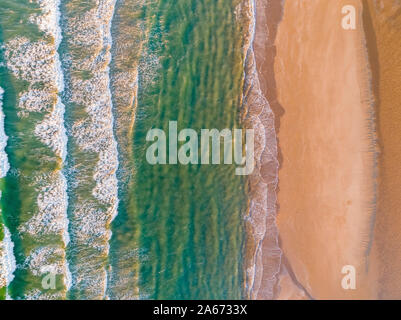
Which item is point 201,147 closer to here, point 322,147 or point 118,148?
point 118,148

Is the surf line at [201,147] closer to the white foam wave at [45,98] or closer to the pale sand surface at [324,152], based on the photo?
the pale sand surface at [324,152]

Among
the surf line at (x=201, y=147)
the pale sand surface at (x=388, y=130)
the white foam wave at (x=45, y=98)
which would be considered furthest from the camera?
the surf line at (x=201, y=147)

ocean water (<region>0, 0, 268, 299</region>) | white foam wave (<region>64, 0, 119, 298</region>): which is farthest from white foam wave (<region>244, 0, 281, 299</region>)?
white foam wave (<region>64, 0, 119, 298</region>)

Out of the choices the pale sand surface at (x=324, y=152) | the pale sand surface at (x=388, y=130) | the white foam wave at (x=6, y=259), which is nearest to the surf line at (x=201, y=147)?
the pale sand surface at (x=324, y=152)

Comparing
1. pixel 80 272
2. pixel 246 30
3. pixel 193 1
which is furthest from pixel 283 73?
pixel 80 272

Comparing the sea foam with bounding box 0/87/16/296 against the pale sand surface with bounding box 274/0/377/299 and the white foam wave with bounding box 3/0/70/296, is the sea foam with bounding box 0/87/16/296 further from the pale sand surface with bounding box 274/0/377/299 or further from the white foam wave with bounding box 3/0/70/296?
the pale sand surface with bounding box 274/0/377/299

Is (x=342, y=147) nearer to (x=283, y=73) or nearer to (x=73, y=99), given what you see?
(x=283, y=73)
